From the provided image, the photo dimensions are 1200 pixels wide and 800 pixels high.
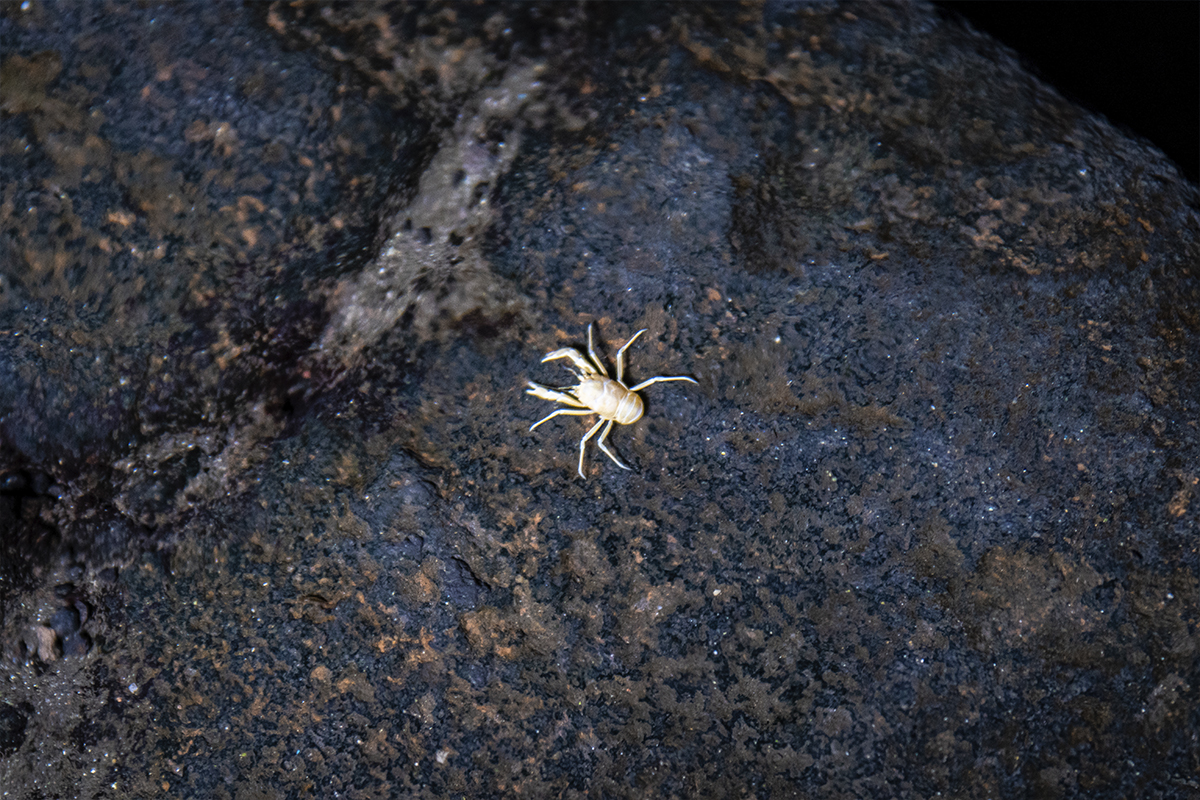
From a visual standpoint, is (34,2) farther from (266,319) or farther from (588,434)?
(588,434)

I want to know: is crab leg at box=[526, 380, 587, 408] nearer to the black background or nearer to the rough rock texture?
the rough rock texture

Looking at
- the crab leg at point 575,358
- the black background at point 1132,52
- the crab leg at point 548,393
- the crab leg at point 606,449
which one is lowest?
the crab leg at point 606,449

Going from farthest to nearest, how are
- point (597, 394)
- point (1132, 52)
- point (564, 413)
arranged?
point (1132, 52) < point (564, 413) < point (597, 394)

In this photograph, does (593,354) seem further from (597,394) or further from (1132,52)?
(1132,52)

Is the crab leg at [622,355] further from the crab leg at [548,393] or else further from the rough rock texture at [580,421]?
the crab leg at [548,393]

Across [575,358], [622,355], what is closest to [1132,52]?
[622,355]

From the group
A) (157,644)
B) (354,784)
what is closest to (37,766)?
(157,644)

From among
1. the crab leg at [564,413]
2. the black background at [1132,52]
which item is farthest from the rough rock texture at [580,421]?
the black background at [1132,52]
